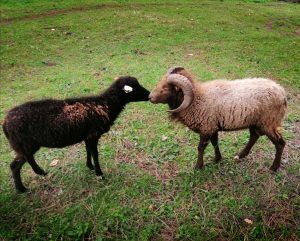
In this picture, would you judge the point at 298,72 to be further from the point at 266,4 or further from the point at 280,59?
the point at 266,4

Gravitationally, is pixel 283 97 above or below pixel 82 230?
above

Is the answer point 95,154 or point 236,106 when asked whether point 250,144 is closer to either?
point 236,106

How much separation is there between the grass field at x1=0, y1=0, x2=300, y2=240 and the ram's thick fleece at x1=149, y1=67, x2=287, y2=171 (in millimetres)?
648

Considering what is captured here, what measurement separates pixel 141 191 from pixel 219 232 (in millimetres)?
1693

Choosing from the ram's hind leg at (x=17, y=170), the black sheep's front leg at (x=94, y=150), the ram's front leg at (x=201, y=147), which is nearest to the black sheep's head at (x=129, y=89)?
the black sheep's front leg at (x=94, y=150)

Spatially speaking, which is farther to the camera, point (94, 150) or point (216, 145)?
point (216, 145)

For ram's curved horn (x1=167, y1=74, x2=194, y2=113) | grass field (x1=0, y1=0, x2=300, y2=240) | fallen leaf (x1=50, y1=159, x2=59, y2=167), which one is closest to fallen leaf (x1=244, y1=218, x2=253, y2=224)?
grass field (x1=0, y1=0, x2=300, y2=240)

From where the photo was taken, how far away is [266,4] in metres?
26.3

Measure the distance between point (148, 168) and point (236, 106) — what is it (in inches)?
90.8

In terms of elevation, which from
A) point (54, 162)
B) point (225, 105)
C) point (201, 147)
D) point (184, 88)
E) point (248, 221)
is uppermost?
point (184, 88)

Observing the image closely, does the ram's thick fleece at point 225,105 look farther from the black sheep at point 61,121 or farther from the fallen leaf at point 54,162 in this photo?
the fallen leaf at point 54,162

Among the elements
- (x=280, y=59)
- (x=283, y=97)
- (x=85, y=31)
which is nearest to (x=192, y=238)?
(x=283, y=97)

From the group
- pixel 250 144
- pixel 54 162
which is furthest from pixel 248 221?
pixel 54 162

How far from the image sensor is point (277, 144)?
21.3 ft
